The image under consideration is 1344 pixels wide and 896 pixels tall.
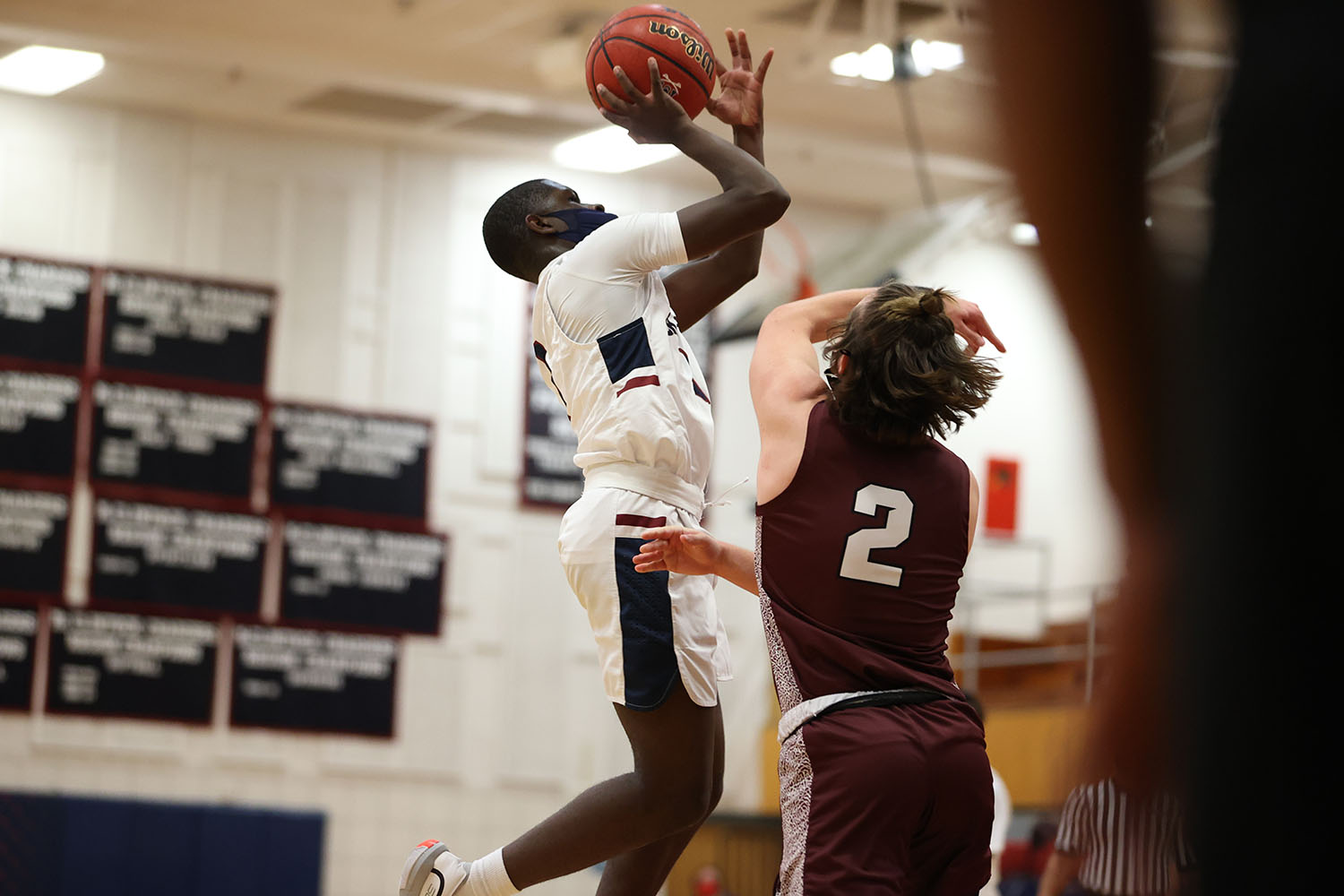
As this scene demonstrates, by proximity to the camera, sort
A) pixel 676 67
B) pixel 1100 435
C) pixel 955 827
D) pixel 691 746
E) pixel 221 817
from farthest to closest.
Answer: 1. pixel 221 817
2. pixel 676 67
3. pixel 691 746
4. pixel 955 827
5. pixel 1100 435

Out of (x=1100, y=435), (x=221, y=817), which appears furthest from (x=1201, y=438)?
(x=221, y=817)

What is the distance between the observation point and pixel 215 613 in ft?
36.7

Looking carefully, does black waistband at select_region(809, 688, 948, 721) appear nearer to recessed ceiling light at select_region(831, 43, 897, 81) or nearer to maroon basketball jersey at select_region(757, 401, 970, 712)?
maroon basketball jersey at select_region(757, 401, 970, 712)

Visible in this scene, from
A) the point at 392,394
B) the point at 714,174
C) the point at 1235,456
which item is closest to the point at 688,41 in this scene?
the point at 714,174

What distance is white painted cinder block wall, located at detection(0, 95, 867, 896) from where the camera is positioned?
1126 cm

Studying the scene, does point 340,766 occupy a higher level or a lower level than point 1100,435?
lower

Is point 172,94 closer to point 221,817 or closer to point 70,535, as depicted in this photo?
point 70,535

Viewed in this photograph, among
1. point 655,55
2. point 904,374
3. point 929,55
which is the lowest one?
point 904,374

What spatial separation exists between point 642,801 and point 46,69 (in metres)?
9.65

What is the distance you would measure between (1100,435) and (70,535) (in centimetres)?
1098

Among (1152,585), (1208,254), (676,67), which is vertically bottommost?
(1152,585)

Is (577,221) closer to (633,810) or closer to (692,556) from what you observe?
(692,556)

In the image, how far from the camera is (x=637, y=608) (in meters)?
3.47

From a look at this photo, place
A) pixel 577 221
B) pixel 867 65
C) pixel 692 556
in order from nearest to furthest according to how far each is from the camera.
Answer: pixel 692 556, pixel 577 221, pixel 867 65
